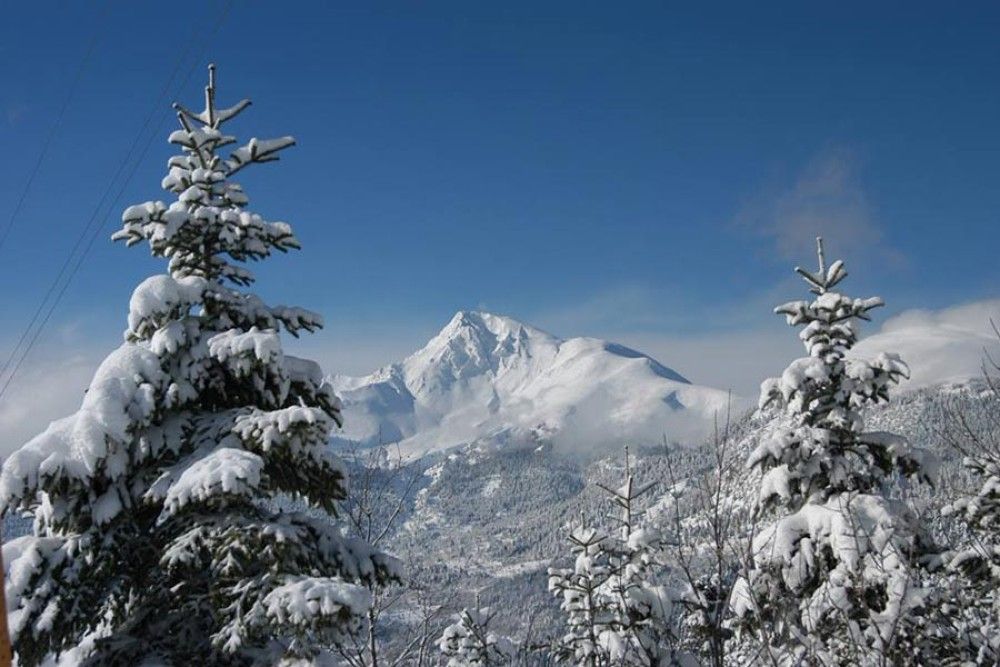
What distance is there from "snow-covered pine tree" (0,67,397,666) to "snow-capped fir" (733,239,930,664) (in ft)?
21.0

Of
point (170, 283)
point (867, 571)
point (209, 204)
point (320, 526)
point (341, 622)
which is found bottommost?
point (867, 571)

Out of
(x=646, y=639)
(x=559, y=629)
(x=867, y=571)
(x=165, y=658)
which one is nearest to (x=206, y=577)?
(x=165, y=658)

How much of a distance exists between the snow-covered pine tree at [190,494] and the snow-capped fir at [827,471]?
6396 millimetres

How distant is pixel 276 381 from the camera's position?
7449mm

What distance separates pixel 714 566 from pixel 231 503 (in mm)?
4292

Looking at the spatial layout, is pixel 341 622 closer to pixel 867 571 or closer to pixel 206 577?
pixel 206 577

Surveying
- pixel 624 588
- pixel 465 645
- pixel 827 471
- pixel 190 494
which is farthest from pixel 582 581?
pixel 190 494

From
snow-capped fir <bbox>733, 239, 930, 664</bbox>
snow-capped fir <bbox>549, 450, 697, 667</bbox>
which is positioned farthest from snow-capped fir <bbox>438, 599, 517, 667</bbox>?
snow-capped fir <bbox>733, 239, 930, 664</bbox>

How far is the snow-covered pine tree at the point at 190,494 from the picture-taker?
6262mm

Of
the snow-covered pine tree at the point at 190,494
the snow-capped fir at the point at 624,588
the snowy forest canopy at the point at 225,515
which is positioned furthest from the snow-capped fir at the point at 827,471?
the snow-covered pine tree at the point at 190,494

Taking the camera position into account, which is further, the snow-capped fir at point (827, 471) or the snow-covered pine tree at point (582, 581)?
the snow-covered pine tree at point (582, 581)

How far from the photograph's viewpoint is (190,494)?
20.6 feet

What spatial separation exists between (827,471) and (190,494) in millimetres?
9478

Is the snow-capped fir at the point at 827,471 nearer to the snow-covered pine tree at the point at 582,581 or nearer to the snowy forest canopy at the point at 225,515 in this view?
the snowy forest canopy at the point at 225,515
